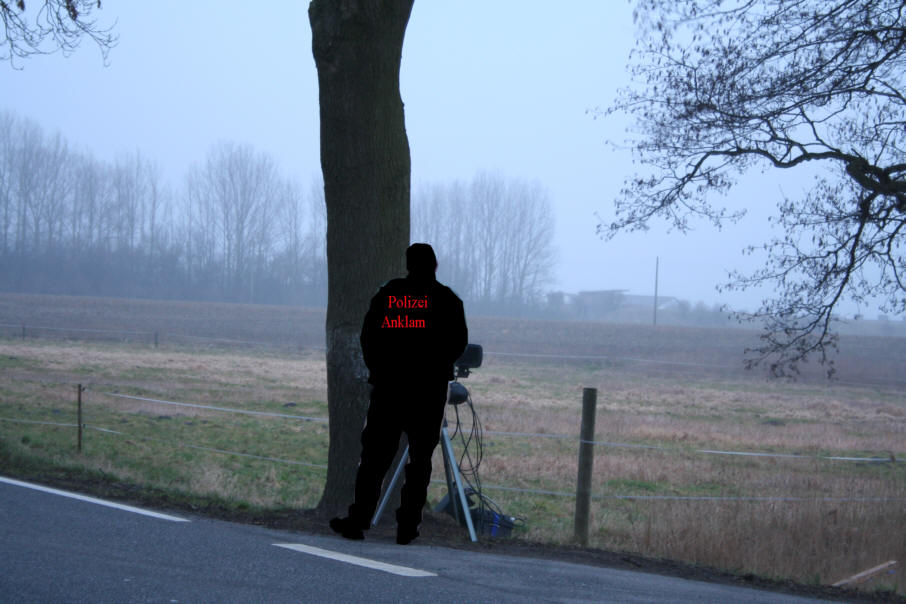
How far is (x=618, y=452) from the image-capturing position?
15.2 m

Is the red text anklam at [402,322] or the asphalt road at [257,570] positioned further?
the red text anklam at [402,322]

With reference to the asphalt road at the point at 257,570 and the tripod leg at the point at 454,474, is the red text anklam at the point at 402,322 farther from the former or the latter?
the tripod leg at the point at 454,474

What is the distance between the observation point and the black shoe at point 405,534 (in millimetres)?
6180

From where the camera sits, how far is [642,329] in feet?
200

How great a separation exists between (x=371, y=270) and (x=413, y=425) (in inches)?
81.9

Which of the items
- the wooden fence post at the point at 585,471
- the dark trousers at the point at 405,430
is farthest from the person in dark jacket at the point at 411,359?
the wooden fence post at the point at 585,471

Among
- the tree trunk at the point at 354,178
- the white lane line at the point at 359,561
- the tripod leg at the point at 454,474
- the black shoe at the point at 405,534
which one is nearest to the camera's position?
the white lane line at the point at 359,561

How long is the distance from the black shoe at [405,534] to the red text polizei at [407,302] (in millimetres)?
1786

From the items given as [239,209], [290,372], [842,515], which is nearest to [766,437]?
[842,515]

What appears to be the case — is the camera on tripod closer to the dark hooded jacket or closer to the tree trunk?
the dark hooded jacket

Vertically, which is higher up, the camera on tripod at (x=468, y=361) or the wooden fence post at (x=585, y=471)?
the camera on tripod at (x=468, y=361)

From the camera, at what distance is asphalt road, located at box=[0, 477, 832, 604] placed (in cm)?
465

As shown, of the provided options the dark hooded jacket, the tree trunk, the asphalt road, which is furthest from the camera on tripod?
the asphalt road

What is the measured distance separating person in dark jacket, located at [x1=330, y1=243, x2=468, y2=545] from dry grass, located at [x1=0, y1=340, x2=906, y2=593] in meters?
2.75
